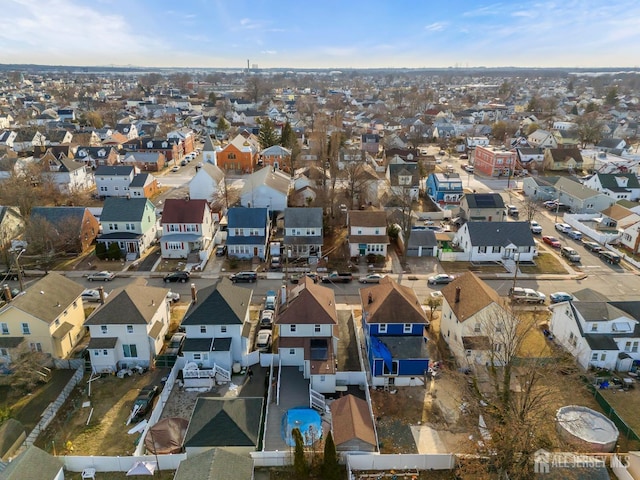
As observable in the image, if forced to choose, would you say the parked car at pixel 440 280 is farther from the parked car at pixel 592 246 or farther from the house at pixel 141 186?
the house at pixel 141 186

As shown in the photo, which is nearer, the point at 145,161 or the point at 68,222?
the point at 68,222

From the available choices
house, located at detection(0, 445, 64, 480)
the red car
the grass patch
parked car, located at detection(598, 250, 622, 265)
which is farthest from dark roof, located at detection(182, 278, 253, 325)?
parked car, located at detection(598, 250, 622, 265)

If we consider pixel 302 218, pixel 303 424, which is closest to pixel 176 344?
pixel 303 424

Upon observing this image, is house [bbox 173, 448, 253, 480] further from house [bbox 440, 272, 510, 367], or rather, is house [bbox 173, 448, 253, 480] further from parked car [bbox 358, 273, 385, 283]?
parked car [bbox 358, 273, 385, 283]

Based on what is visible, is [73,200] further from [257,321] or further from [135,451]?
[135,451]

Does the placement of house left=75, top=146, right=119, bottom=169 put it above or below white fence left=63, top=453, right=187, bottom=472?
above

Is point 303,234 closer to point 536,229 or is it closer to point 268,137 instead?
point 536,229
